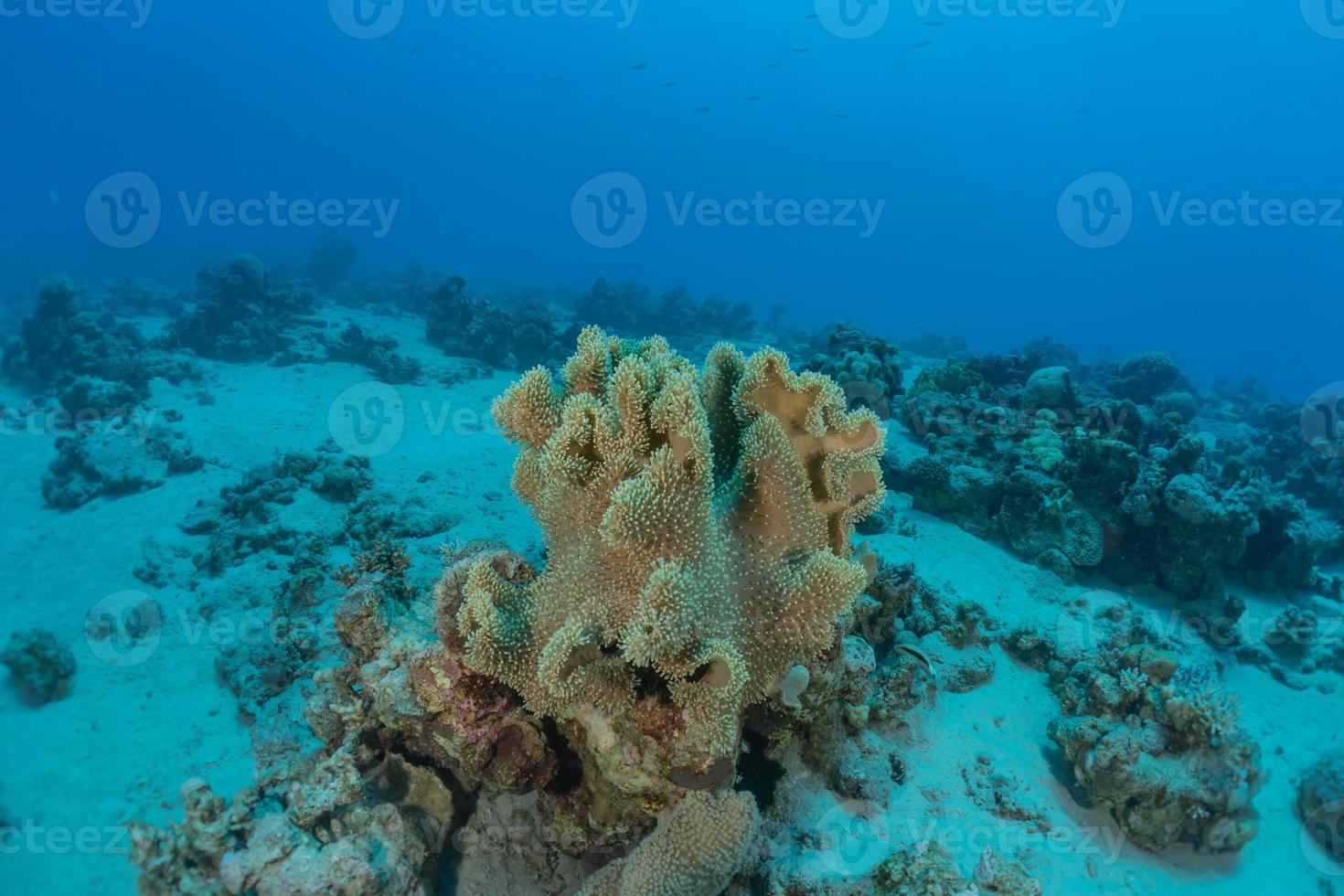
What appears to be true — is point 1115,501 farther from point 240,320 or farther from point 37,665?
point 240,320

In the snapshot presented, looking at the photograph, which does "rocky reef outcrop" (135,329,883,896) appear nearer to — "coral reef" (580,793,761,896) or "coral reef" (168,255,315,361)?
"coral reef" (580,793,761,896)

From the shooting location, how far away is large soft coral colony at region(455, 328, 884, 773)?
3068mm

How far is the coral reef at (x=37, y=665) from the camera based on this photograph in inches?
232

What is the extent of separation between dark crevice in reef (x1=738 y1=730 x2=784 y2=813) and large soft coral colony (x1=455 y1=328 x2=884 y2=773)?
75 centimetres

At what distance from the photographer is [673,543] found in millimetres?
3182

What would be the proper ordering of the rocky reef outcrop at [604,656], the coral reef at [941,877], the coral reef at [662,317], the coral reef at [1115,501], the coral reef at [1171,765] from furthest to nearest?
1. the coral reef at [662,317]
2. the coral reef at [1115,501]
3. the coral reef at [1171,765]
4. the coral reef at [941,877]
5. the rocky reef outcrop at [604,656]

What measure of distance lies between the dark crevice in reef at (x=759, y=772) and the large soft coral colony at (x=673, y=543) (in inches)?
29.4

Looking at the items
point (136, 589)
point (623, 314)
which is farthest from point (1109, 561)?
point (623, 314)

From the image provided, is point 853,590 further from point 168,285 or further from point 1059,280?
point 1059,280

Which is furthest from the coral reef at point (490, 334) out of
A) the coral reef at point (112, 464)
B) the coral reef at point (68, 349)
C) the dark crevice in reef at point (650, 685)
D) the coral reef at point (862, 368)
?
the dark crevice in reef at point (650, 685)

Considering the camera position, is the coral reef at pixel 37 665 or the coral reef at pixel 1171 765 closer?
the coral reef at pixel 1171 765

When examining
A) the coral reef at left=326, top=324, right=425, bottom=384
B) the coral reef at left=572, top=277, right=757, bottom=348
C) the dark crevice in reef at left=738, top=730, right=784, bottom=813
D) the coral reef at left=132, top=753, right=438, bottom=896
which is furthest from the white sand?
the coral reef at left=572, top=277, right=757, bottom=348

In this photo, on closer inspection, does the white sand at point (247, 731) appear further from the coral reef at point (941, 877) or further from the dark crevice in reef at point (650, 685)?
the dark crevice in reef at point (650, 685)

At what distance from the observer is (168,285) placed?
2828cm
